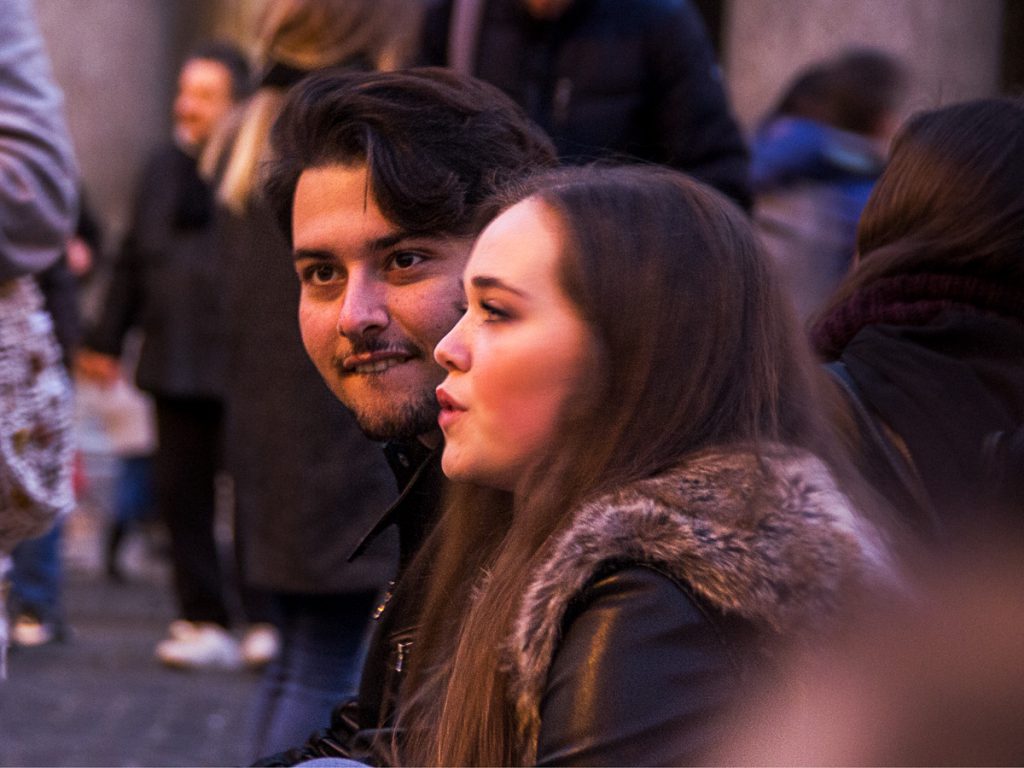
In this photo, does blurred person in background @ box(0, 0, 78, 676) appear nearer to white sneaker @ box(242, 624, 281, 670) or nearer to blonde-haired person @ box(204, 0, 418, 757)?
blonde-haired person @ box(204, 0, 418, 757)

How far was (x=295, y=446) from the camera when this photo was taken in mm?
3750

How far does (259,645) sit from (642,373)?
4429 millimetres

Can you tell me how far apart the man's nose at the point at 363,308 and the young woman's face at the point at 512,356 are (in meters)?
0.52

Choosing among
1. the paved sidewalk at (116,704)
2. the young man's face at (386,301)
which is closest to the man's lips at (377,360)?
the young man's face at (386,301)

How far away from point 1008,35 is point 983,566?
6989 mm

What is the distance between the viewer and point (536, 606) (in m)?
1.82

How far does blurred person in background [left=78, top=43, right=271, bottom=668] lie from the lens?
6.11m

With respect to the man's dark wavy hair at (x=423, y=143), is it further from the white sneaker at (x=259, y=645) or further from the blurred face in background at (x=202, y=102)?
the blurred face in background at (x=202, y=102)

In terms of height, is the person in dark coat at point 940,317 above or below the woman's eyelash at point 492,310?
below

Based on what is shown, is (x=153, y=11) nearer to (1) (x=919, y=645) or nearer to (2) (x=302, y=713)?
(2) (x=302, y=713)

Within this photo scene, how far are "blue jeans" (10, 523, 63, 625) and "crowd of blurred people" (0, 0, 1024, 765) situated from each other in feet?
7.58

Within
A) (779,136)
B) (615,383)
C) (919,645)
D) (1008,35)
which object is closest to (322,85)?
(615,383)

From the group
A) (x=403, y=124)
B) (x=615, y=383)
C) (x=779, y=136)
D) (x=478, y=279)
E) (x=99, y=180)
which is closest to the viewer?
(x=615, y=383)

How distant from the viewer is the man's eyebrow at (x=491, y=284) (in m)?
2.00
